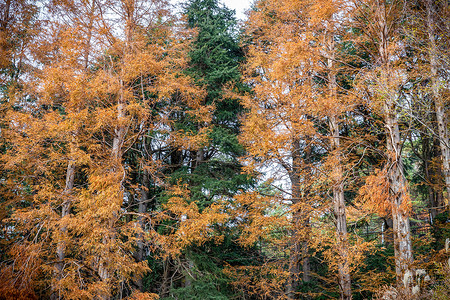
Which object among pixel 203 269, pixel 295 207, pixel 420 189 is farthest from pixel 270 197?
pixel 420 189

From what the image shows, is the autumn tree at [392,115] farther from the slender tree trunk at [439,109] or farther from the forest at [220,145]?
the slender tree trunk at [439,109]

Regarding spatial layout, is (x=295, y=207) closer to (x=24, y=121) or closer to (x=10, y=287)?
(x=10, y=287)

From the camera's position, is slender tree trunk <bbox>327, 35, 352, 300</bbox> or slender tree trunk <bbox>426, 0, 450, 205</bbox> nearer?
slender tree trunk <bbox>327, 35, 352, 300</bbox>

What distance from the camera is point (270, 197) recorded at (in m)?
9.37

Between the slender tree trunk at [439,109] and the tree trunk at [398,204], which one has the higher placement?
the slender tree trunk at [439,109]

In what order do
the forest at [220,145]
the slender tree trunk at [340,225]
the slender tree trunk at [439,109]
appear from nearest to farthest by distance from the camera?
the forest at [220,145] < the slender tree trunk at [340,225] < the slender tree trunk at [439,109]

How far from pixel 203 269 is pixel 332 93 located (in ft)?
21.3

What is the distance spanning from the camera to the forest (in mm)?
7023

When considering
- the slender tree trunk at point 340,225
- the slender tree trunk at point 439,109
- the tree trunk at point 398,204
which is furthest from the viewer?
the slender tree trunk at point 439,109

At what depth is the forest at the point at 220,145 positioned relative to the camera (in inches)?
277

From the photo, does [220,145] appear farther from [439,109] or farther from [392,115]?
[439,109]

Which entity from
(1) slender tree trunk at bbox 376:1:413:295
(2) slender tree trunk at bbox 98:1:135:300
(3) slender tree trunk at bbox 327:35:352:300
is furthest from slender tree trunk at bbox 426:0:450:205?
(2) slender tree trunk at bbox 98:1:135:300

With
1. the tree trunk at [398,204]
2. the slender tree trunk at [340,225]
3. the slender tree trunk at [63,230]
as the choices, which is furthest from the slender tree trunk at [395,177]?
the slender tree trunk at [63,230]

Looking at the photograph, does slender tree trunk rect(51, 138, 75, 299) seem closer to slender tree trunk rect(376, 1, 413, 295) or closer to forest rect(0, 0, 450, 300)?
forest rect(0, 0, 450, 300)
